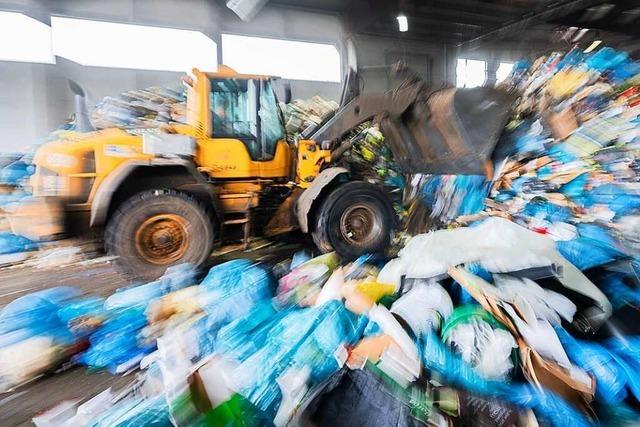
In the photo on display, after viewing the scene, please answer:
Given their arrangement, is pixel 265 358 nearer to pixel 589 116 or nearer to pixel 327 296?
pixel 327 296

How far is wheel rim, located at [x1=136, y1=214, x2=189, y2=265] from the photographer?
2.55 m

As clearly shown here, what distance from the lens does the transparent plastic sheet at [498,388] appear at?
98 centimetres

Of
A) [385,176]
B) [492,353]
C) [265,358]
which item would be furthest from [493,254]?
[385,176]

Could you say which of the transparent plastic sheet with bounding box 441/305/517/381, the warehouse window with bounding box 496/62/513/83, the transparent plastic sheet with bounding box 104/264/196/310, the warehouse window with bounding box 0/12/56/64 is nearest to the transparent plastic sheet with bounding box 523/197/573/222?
the warehouse window with bounding box 496/62/513/83

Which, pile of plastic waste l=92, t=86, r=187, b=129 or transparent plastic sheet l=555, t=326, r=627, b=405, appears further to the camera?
pile of plastic waste l=92, t=86, r=187, b=129

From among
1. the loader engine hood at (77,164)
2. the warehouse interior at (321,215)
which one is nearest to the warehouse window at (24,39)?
the warehouse interior at (321,215)

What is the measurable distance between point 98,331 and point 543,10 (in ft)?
17.0

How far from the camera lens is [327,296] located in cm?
168

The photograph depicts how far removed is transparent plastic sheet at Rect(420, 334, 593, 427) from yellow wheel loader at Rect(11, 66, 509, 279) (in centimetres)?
174

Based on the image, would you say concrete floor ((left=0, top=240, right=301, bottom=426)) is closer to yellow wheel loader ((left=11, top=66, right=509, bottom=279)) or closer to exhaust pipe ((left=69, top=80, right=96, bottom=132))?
yellow wheel loader ((left=11, top=66, right=509, bottom=279))

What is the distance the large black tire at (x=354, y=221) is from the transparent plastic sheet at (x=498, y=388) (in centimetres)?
171

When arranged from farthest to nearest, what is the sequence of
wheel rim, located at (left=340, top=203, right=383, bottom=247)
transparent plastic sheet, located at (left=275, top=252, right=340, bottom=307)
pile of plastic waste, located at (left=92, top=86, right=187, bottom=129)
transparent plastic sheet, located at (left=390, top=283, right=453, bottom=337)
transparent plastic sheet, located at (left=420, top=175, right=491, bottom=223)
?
pile of plastic waste, located at (left=92, top=86, right=187, bottom=129), transparent plastic sheet, located at (left=420, top=175, right=491, bottom=223), wheel rim, located at (left=340, top=203, right=383, bottom=247), transparent plastic sheet, located at (left=275, top=252, right=340, bottom=307), transparent plastic sheet, located at (left=390, top=283, right=453, bottom=337)

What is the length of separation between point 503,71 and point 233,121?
10.0ft

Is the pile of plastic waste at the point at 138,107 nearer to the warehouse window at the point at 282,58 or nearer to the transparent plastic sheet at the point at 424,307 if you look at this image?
the warehouse window at the point at 282,58
